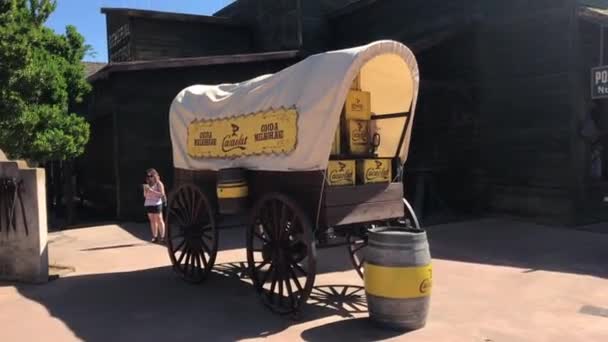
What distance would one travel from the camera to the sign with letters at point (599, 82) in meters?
10.4

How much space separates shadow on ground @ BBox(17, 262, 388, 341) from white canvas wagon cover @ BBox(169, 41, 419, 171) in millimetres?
1627

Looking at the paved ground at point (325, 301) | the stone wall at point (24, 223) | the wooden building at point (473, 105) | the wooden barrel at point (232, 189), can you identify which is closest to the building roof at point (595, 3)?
the wooden building at point (473, 105)

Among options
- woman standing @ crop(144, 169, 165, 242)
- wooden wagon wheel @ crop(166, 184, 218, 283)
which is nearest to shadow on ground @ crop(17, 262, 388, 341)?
wooden wagon wheel @ crop(166, 184, 218, 283)

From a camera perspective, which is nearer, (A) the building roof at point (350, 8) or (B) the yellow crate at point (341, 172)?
(B) the yellow crate at point (341, 172)

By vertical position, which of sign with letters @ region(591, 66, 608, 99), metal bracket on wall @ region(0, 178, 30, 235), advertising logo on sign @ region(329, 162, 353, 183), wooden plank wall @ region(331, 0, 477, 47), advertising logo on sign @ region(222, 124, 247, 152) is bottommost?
metal bracket on wall @ region(0, 178, 30, 235)

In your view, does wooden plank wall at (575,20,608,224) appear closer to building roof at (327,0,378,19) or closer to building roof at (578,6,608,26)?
building roof at (578,6,608,26)

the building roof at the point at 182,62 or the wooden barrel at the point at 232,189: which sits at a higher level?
the building roof at the point at 182,62

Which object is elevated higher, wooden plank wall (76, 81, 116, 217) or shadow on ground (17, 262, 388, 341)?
wooden plank wall (76, 81, 116, 217)

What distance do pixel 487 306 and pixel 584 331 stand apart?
1067mm

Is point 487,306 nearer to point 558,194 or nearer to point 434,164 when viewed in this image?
point 558,194

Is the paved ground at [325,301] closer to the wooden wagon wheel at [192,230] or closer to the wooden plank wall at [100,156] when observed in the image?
the wooden wagon wheel at [192,230]

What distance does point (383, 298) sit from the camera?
514cm

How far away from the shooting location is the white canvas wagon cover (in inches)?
213

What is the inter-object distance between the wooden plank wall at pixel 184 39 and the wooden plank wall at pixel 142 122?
5252mm
